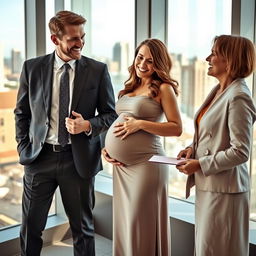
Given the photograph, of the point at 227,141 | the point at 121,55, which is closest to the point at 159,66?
the point at 227,141

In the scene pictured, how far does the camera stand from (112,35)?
135 inches

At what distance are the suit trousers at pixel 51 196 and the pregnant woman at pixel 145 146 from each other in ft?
0.94

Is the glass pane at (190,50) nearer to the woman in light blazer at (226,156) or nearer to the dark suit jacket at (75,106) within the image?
the dark suit jacket at (75,106)

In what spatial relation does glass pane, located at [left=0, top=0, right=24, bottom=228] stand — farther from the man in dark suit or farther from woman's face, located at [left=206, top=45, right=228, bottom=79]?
woman's face, located at [left=206, top=45, right=228, bottom=79]

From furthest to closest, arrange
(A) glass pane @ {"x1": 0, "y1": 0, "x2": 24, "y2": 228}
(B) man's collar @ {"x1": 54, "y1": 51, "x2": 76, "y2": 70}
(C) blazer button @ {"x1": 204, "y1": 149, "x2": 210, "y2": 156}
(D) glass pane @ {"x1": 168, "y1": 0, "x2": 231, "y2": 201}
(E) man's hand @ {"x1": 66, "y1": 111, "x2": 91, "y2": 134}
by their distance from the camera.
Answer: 1. (A) glass pane @ {"x1": 0, "y1": 0, "x2": 24, "y2": 228}
2. (D) glass pane @ {"x1": 168, "y1": 0, "x2": 231, "y2": 201}
3. (B) man's collar @ {"x1": 54, "y1": 51, "x2": 76, "y2": 70}
4. (E) man's hand @ {"x1": 66, "y1": 111, "x2": 91, "y2": 134}
5. (C) blazer button @ {"x1": 204, "y1": 149, "x2": 210, "y2": 156}

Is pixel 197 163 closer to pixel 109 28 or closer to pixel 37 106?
pixel 37 106

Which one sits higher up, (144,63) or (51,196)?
(144,63)

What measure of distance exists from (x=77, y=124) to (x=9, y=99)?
3.24 feet

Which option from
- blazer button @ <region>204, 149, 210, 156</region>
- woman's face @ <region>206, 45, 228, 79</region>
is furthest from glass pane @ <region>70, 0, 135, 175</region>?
blazer button @ <region>204, 149, 210, 156</region>

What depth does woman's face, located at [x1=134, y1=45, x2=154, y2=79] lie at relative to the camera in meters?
2.18

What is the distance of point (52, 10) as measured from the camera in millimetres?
3125

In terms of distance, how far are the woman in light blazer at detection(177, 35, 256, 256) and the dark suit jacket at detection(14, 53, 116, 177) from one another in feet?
2.35

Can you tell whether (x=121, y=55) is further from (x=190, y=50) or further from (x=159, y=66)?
(x=159, y=66)

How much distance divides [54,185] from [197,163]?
99 cm
